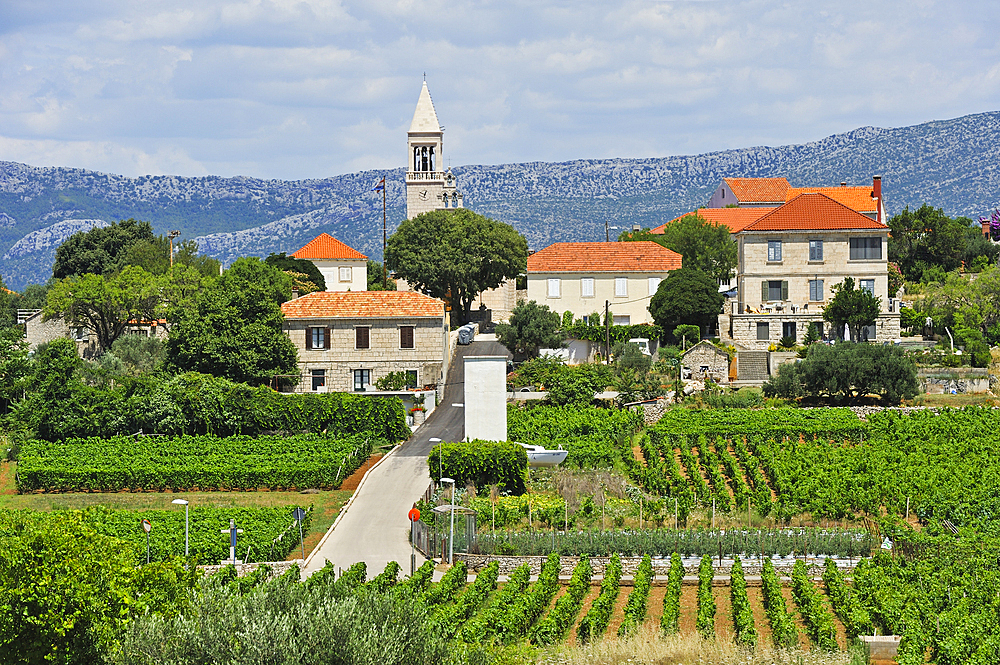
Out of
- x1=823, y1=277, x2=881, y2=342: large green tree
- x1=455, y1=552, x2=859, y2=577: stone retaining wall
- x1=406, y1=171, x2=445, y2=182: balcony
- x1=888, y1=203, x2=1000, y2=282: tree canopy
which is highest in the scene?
x1=406, y1=171, x2=445, y2=182: balcony

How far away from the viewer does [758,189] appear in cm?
9819

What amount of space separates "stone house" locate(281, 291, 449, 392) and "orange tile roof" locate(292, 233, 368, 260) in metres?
34.3

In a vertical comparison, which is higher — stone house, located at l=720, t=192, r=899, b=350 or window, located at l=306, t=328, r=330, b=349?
stone house, located at l=720, t=192, r=899, b=350

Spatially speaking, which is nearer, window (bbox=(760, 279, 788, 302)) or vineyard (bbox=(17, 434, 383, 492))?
vineyard (bbox=(17, 434, 383, 492))

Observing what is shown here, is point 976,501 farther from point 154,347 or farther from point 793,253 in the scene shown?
point 154,347

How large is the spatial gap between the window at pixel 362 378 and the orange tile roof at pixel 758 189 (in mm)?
49035

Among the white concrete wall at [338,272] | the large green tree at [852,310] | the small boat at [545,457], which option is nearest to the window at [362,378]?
the small boat at [545,457]

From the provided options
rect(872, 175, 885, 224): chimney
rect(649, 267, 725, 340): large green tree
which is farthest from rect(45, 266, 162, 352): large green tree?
rect(872, 175, 885, 224): chimney

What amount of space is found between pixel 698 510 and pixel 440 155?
7344 centimetres

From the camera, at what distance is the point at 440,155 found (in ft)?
340

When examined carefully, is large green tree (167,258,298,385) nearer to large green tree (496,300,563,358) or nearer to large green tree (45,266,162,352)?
large green tree (45,266,162,352)

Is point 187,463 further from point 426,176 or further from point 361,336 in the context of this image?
point 426,176

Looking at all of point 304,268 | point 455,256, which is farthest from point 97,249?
point 455,256

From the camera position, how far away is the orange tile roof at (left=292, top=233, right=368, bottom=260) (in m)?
89.9
